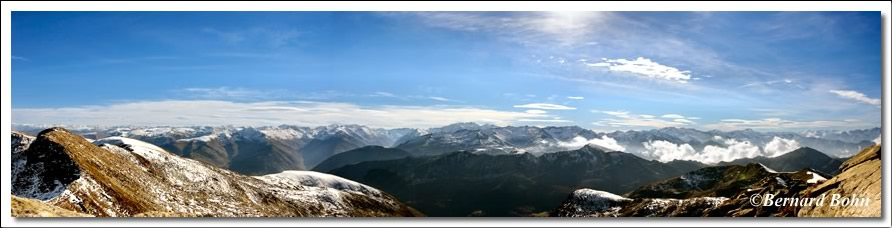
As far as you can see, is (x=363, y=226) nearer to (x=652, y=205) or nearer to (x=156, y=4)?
(x=156, y=4)

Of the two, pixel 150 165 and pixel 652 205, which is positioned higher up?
pixel 150 165

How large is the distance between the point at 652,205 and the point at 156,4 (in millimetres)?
53816

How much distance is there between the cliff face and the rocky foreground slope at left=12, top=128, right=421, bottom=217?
3248 cm

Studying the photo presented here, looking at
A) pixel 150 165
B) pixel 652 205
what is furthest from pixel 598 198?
pixel 150 165

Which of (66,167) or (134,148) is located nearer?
(66,167)

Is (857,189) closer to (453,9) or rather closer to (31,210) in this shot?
(453,9)

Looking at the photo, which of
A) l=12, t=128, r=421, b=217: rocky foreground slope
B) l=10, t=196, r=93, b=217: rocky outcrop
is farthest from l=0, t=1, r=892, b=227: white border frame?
l=12, t=128, r=421, b=217: rocky foreground slope

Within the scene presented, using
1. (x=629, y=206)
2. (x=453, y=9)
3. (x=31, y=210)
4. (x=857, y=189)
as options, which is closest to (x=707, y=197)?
(x=857, y=189)

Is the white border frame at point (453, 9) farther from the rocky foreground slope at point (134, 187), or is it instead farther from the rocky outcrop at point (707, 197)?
the rocky foreground slope at point (134, 187)

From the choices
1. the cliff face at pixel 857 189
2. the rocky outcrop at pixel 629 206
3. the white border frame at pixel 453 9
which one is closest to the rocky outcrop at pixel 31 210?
the white border frame at pixel 453 9

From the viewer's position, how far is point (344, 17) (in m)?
24.8

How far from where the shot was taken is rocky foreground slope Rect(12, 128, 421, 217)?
27.8 m

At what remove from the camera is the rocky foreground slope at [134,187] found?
27.8 meters

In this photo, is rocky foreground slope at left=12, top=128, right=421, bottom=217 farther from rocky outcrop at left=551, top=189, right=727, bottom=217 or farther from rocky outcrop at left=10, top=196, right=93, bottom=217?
rocky outcrop at left=551, top=189, right=727, bottom=217
